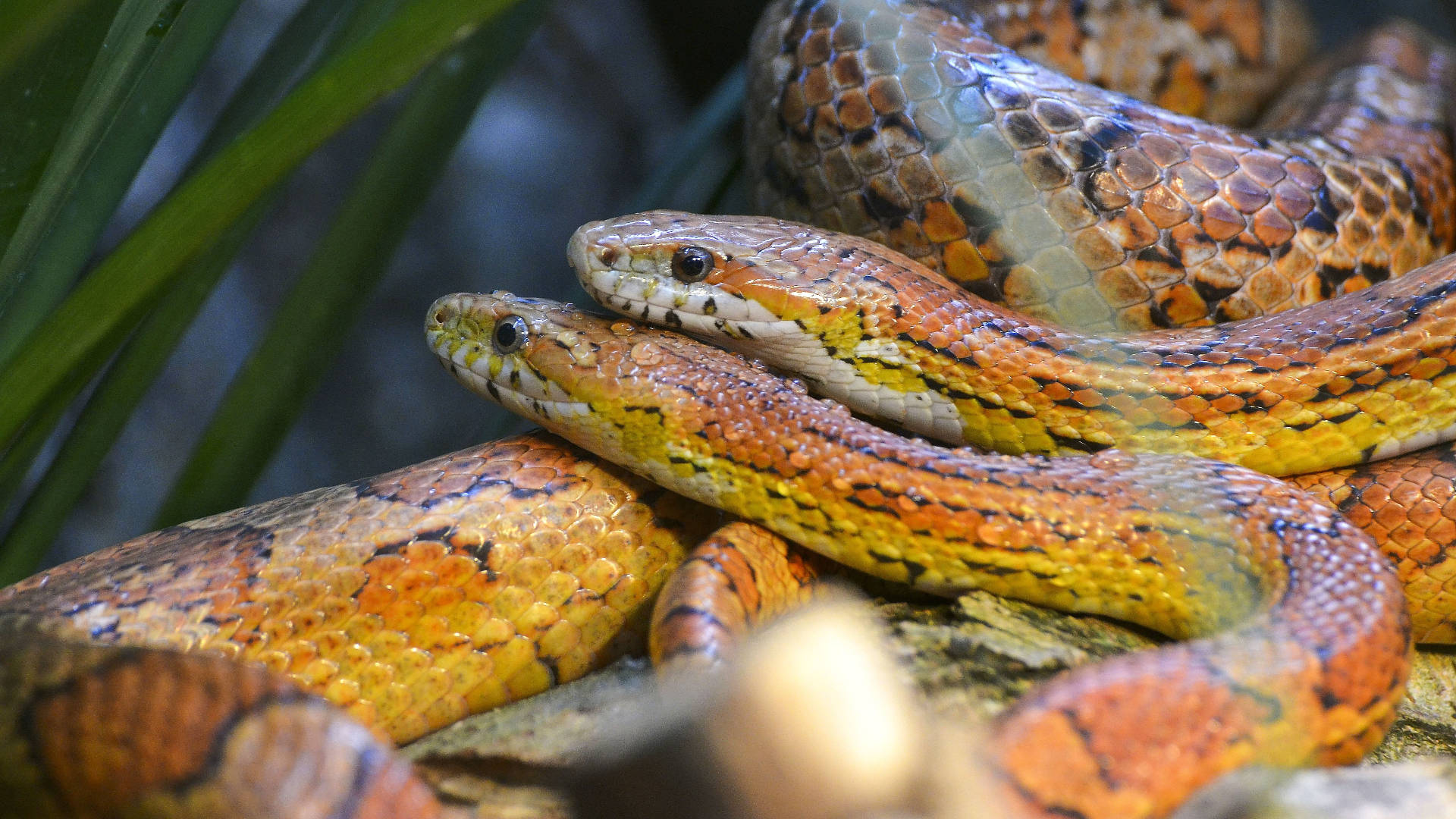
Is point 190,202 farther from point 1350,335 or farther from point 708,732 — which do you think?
point 1350,335

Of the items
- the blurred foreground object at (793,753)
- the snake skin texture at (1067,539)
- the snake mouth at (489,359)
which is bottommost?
the snake skin texture at (1067,539)

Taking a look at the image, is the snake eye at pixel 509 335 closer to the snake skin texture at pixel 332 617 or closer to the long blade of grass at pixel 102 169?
the snake skin texture at pixel 332 617

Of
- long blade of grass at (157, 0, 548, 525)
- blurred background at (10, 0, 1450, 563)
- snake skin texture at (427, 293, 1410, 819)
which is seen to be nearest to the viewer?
snake skin texture at (427, 293, 1410, 819)

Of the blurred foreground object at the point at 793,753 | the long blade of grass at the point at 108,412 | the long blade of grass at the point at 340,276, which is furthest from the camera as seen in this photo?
the long blade of grass at the point at 340,276

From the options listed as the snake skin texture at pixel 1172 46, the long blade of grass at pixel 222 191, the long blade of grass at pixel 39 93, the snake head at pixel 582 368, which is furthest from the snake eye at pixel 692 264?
the snake skin texture at pixel 1172 46

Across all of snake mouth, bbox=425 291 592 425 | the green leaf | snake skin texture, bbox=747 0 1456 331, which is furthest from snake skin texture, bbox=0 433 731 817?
snake skin texture, bbox=747 0 1456 331

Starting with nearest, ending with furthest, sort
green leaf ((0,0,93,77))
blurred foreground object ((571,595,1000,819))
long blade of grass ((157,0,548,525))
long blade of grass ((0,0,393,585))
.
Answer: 1. blurred foreground object ((571,595,1000,819))
2. green leaf ((0,0,93,77))
3. long blade of grass ((0,0,393,585))
4. long blade of grass ((157,0,548,525))

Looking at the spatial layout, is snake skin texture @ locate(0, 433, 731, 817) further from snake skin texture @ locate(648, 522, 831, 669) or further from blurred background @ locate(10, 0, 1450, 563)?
blurred background @ locate(10, 0, 1450, 563)
